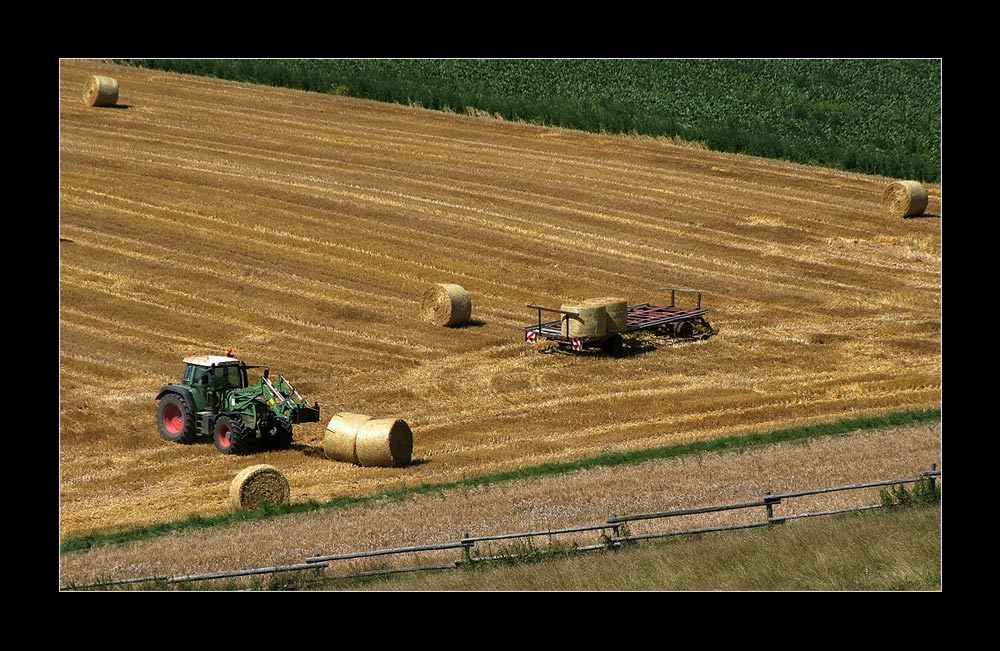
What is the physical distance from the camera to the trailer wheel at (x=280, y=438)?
2631cm

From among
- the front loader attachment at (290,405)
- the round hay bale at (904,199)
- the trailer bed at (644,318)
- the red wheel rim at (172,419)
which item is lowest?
the red wheel rim at (172,419)

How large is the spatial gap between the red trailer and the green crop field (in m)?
22.0

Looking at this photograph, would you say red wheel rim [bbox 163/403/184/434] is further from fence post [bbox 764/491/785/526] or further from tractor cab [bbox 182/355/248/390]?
fence post [bbox 764/491/785/526]

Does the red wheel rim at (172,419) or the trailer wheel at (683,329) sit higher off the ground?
the trailer wheel at (683,329)

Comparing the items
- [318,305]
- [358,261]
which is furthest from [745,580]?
[358,261]

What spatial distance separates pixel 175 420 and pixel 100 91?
30.8 meters

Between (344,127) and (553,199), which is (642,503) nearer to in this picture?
(553,199)

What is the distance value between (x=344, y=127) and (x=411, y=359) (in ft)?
84.5

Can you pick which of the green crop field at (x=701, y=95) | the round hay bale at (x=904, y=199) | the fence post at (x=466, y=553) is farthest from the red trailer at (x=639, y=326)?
the green crop field at (x=701, y=95)

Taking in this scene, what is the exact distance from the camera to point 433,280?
129 ft

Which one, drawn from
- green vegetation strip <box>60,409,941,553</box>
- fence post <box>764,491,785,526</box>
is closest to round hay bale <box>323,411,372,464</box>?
green vegetation strip <box>60,409,941,553</box>

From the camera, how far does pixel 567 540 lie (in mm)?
A: 19516

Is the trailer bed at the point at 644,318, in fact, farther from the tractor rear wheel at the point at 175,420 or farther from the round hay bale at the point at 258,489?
the round hay bale at the point at 258,489

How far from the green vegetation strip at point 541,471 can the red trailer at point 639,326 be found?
7.59m
